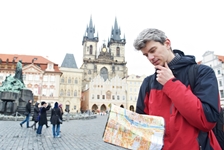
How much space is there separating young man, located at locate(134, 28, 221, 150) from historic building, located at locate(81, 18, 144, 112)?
3196 centimetres

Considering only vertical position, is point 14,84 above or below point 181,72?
above

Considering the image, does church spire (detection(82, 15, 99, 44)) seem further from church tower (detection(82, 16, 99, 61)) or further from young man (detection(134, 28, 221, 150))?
young man (detection(134, 28, 221, 150))

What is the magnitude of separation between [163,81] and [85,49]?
222ft

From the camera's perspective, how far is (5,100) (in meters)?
15.5

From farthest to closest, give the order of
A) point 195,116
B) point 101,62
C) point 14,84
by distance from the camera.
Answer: point 101,62
point 14,84
point 195,116

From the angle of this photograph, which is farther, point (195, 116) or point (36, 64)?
point (36, 64)

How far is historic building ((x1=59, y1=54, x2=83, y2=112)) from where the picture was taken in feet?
158

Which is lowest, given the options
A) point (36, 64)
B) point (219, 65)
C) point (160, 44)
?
point (160, 44)

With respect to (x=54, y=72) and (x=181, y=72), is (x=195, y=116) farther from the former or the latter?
(x=54, y=72)

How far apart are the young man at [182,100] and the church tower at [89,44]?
64476 mm

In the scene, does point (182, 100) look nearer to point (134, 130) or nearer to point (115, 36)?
point (134, 130)

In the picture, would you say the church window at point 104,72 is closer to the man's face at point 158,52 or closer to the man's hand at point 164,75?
the man's face at point 158,52

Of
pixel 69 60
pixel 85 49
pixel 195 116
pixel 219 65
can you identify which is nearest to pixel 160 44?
pixel 195 116

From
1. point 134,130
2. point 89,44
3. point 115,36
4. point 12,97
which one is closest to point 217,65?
point 12,97
